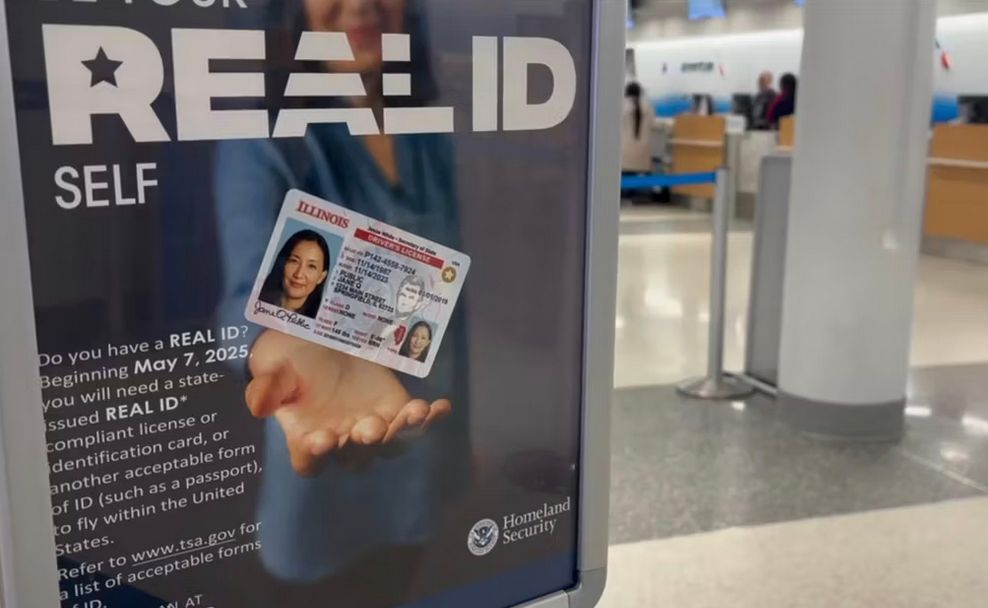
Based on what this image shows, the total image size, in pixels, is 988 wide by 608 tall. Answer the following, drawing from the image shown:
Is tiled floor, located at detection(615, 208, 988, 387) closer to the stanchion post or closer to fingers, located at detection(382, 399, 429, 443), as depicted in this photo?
the stanchion post

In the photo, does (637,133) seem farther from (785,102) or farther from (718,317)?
(718,317)

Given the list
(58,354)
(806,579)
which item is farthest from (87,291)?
(806,579)

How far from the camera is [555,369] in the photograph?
1467 mm

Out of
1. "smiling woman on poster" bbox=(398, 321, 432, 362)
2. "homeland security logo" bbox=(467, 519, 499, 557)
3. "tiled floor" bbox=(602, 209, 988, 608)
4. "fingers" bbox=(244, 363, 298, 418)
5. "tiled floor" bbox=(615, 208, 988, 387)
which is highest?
"smiling woman on poster" bbox=(398, 321, 432, 362)

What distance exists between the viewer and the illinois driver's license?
1188 mm

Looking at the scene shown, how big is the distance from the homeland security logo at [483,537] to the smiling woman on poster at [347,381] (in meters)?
0.07

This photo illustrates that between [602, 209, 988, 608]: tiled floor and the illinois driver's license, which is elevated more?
the illinois driver's license

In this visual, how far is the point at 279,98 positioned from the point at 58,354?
369 mm

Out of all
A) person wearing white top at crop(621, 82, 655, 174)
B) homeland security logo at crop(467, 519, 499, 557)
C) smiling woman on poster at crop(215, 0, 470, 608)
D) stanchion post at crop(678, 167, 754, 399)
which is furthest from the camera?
person wearing white top at crop(621, 82, 655, 174)

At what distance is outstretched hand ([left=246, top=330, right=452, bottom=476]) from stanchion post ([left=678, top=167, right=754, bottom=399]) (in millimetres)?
4083

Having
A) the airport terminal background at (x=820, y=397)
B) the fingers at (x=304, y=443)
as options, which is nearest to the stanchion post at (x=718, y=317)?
the airport terminal background at (x=820, y=397)

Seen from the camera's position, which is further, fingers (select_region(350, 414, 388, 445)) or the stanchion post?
the stanchion post

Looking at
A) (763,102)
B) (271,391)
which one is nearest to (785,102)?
(763,102)

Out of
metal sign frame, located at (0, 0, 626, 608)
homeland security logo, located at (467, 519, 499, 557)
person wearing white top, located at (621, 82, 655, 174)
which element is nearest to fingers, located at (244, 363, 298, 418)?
metal sign frame, located at (0, 0, 626, 608)
